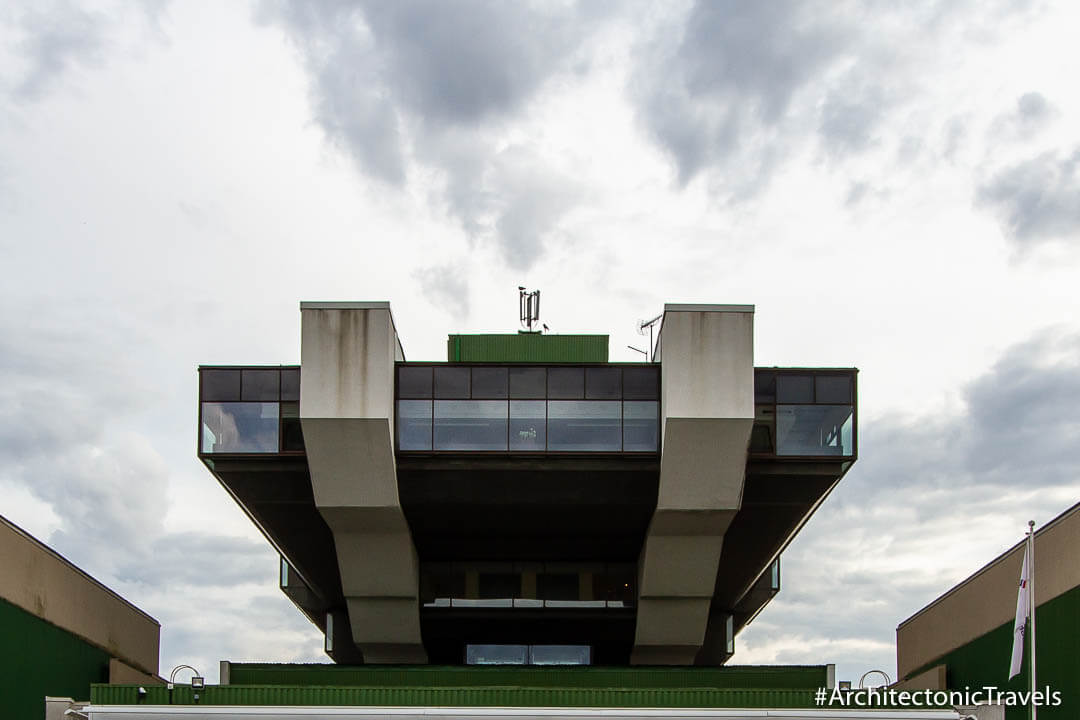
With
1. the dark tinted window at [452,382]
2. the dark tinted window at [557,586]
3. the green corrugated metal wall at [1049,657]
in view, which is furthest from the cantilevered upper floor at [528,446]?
the green corrugated metal wall at [1049,657]

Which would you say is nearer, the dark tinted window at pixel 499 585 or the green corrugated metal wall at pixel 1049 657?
the green corrugated metal wall at pixel 1049 657

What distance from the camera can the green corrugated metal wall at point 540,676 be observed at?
39.8 m

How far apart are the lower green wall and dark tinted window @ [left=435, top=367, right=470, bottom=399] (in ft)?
44.5

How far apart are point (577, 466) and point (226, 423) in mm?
10559

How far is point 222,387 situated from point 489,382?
7.98 metres

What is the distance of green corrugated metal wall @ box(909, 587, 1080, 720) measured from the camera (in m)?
32.6

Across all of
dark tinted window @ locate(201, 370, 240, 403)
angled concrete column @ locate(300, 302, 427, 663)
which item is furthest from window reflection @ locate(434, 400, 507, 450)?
dark tinted window @ locate(201, 370, 240, 403)

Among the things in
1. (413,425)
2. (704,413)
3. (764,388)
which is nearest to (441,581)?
(413,425)

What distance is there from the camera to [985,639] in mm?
41969

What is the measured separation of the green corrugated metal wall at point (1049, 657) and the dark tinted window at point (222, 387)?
24.0 meters

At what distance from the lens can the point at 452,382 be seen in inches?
1478

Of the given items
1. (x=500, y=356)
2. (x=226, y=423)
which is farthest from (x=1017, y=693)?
(x=226, y=423)

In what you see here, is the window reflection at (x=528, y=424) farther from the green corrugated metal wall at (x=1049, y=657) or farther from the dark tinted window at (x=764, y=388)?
the green corrugated metal wall at (x=1049, y=657)

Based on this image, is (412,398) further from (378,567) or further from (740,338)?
(740,338)
